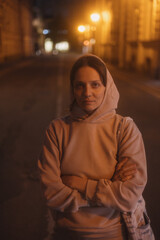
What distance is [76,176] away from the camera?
6.18ft

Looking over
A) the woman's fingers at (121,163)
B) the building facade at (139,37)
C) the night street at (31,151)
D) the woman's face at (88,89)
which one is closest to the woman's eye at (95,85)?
the woman's face at (88,89)

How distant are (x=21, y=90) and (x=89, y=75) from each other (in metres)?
15.0

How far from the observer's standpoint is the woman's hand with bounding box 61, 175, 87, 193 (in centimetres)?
183

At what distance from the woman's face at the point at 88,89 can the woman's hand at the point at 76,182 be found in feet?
1.30

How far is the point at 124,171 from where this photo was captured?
1840 millimetres

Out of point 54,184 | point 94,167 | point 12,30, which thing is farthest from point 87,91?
point 12,30

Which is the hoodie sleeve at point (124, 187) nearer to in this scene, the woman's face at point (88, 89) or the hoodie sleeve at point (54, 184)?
the hoodie sleeve at point (54, 184)

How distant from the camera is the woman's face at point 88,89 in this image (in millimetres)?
1875

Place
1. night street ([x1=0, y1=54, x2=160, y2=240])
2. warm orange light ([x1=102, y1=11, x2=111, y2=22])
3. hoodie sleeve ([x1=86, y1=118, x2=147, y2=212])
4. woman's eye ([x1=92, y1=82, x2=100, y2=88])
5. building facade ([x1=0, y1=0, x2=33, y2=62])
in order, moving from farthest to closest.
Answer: warm orange light ([x1=102, y1=11, x2=111, y2=22])
building facade ([x1=0, y1=0, x2=33, y2=62])
night street ([x1=0, y1=54, x2=160, y2=240])
woman's eye ([x1=92, y1=82, x2=100, y2=88])
hoodie sleeve ([x1=86, y1=118, x2=147, y2=212])

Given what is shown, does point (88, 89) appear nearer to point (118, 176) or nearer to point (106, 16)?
point (118, 176)

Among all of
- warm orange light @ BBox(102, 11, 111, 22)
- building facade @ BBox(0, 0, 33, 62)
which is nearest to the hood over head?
building facade @ BBox(0, 0, 33, 62)

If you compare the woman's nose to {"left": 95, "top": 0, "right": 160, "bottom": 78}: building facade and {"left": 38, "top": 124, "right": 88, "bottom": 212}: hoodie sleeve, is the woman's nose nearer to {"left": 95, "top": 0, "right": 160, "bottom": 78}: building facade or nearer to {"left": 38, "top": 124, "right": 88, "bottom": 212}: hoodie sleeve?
{"left": 38, "top": 124, "right": 88, "bottom": 212}: hoodie sleeve

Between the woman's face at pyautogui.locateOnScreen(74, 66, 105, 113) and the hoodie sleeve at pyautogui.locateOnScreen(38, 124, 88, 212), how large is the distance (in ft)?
0.85

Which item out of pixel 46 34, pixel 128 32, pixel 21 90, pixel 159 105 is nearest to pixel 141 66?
pixel 128 32
